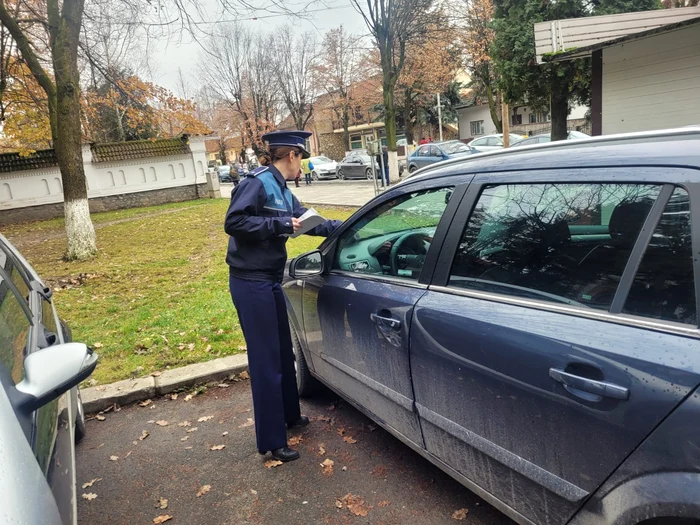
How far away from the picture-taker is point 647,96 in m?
7.36

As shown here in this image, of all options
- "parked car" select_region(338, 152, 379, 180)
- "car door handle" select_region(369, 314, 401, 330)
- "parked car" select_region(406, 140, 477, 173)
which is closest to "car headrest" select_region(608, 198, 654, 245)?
"car door handle" select_region(369, 314, 401, 330)

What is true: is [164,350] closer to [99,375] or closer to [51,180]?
[99,375]

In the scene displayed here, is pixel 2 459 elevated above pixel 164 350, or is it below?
above

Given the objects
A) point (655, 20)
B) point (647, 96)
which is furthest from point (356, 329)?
point (655, 20)

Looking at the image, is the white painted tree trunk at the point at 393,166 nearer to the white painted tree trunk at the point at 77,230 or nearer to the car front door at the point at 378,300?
the white painted tree trunk at the point at 77,230

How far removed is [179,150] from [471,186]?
802 inches

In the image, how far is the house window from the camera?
43406 mm

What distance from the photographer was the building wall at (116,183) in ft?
58.6

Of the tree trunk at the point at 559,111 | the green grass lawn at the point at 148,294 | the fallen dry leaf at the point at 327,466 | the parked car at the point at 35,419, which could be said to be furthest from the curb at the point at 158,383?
the tree trunk at the point at 559,111

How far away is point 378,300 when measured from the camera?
2451mm

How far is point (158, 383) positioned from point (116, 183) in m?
17.6

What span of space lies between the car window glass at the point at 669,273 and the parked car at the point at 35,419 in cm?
177

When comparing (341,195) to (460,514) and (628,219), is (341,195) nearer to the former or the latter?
(460,514)

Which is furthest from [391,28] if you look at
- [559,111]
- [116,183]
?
[116,183]
